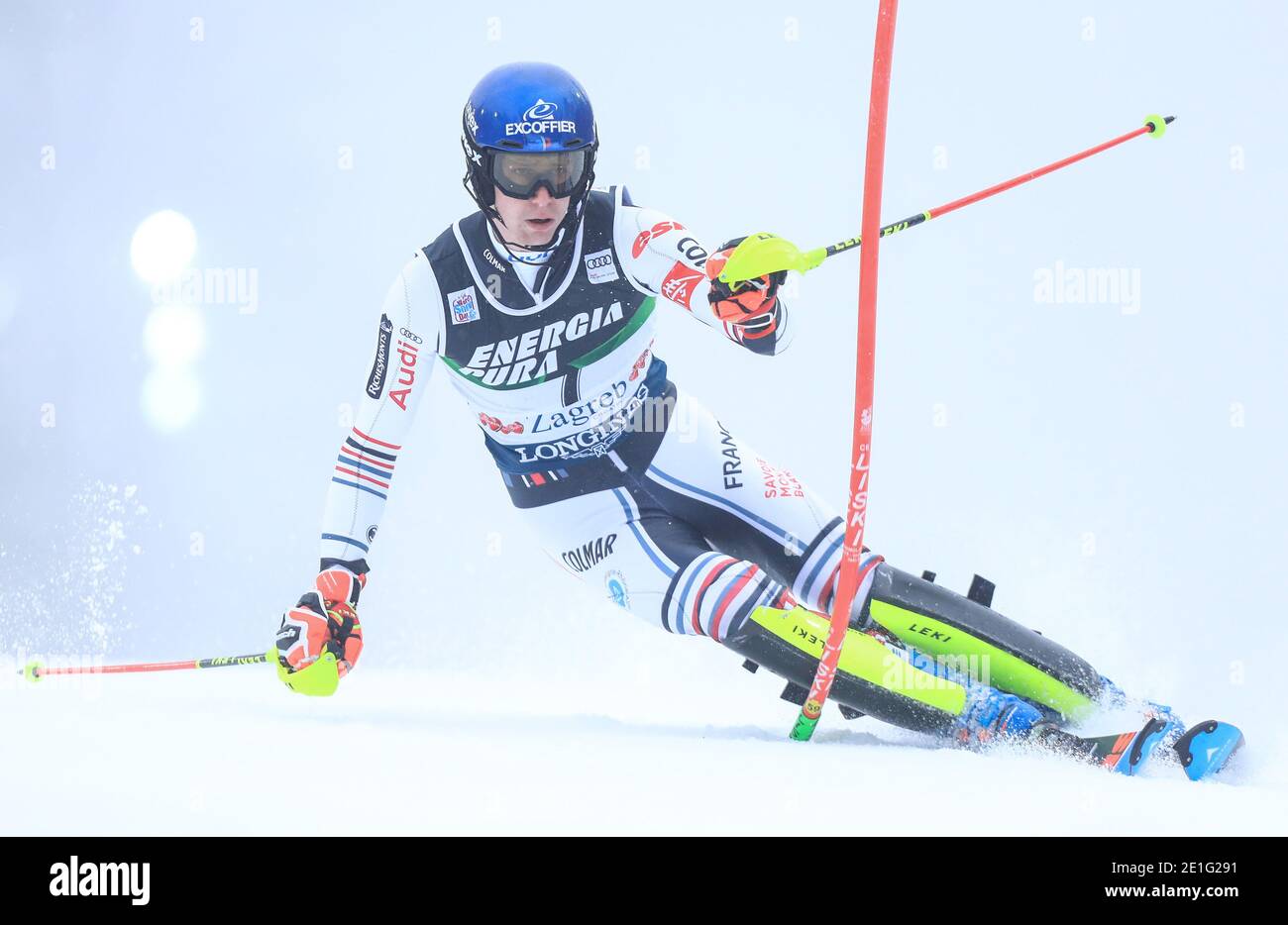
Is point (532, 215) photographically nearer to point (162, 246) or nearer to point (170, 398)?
point (170, 398)

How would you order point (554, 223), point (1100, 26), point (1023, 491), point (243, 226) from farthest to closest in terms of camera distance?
point (243, 226) < point (1100, 26) < point (1023, 491) < point (554, 223)

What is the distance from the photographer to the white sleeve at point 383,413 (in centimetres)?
347

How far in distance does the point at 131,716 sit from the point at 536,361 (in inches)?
60.6

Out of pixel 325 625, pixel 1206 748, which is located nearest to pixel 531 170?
pixel 325 625

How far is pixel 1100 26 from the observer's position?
7.22m

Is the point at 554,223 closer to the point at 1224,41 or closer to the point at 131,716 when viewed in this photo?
the point at 131,716

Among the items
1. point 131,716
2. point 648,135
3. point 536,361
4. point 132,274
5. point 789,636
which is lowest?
point 131,716

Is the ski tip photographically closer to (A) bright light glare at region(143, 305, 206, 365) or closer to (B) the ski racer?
(B) the ski racer

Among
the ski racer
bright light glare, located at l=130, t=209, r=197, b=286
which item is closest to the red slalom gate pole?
the ski racer

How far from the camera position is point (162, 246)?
322 inches

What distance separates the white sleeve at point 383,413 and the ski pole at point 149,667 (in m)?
0.40

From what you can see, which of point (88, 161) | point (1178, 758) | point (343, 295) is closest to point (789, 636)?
point (1178, 758)
